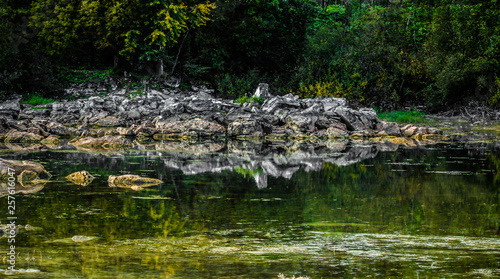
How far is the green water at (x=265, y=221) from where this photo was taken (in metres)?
5.15

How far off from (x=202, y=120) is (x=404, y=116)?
1068 centimetres

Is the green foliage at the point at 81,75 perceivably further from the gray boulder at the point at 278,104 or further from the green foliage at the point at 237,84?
the gray boulder at the point at 278,104

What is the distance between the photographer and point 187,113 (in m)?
24.1

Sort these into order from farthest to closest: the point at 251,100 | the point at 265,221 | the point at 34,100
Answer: the point at 34,100, the point at 251,100, the point at 265,221

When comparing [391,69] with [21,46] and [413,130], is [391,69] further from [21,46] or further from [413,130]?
[21,46]

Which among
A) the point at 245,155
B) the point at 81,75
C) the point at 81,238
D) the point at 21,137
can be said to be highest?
the point at 81,75

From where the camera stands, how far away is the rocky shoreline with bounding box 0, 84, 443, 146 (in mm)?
22672

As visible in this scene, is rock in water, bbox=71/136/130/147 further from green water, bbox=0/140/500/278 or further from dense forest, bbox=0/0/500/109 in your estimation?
dense forest, bbox=0/0/500/109

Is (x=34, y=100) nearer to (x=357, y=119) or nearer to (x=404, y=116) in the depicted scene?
(x=357, y=119)

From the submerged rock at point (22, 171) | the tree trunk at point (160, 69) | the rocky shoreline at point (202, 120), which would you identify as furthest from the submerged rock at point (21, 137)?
the tree trunk at point (160, 69)

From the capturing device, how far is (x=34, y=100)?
27.3m

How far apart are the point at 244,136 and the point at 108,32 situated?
37.9 ft

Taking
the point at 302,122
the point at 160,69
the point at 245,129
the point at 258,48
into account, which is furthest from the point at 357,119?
the point at 160,69

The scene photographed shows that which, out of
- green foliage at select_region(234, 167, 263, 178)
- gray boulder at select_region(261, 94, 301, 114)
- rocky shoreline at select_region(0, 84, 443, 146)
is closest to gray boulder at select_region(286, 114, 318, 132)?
rocky shoreline at select_region(0, 84, 443, 146)
